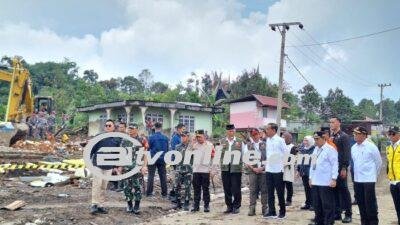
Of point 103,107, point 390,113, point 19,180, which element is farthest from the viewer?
point 390,113

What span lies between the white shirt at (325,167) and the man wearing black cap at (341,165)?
0.41 metres

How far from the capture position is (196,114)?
3619 centimetres

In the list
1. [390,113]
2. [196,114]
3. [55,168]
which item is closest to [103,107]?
[196,114]

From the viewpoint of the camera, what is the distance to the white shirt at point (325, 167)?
808 centimetres

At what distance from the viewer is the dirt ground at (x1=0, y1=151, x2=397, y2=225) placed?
8434mm

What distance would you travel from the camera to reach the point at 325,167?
26.7 ft

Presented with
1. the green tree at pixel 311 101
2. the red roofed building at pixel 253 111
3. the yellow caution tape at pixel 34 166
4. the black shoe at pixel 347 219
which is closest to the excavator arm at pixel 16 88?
the yellow caution tape at pixel 34 166

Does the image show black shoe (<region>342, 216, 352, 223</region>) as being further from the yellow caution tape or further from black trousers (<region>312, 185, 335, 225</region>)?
the yellow caution tape

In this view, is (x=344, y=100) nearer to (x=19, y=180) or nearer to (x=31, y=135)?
(x=31, y=135)

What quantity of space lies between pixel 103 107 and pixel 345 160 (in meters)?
27.6

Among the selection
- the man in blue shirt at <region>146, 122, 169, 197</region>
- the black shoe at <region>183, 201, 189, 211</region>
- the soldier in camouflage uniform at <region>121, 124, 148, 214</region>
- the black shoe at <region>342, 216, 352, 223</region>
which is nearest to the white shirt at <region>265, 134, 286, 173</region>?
the black shoe at <region>342, 216, 352, 223</region>

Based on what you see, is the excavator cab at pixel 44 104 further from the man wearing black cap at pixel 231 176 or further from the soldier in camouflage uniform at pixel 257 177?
the soldier in camouflage uniform at pixel 257 177

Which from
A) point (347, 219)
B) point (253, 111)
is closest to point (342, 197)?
point (347, 219)

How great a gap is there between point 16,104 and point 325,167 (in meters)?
18.2
